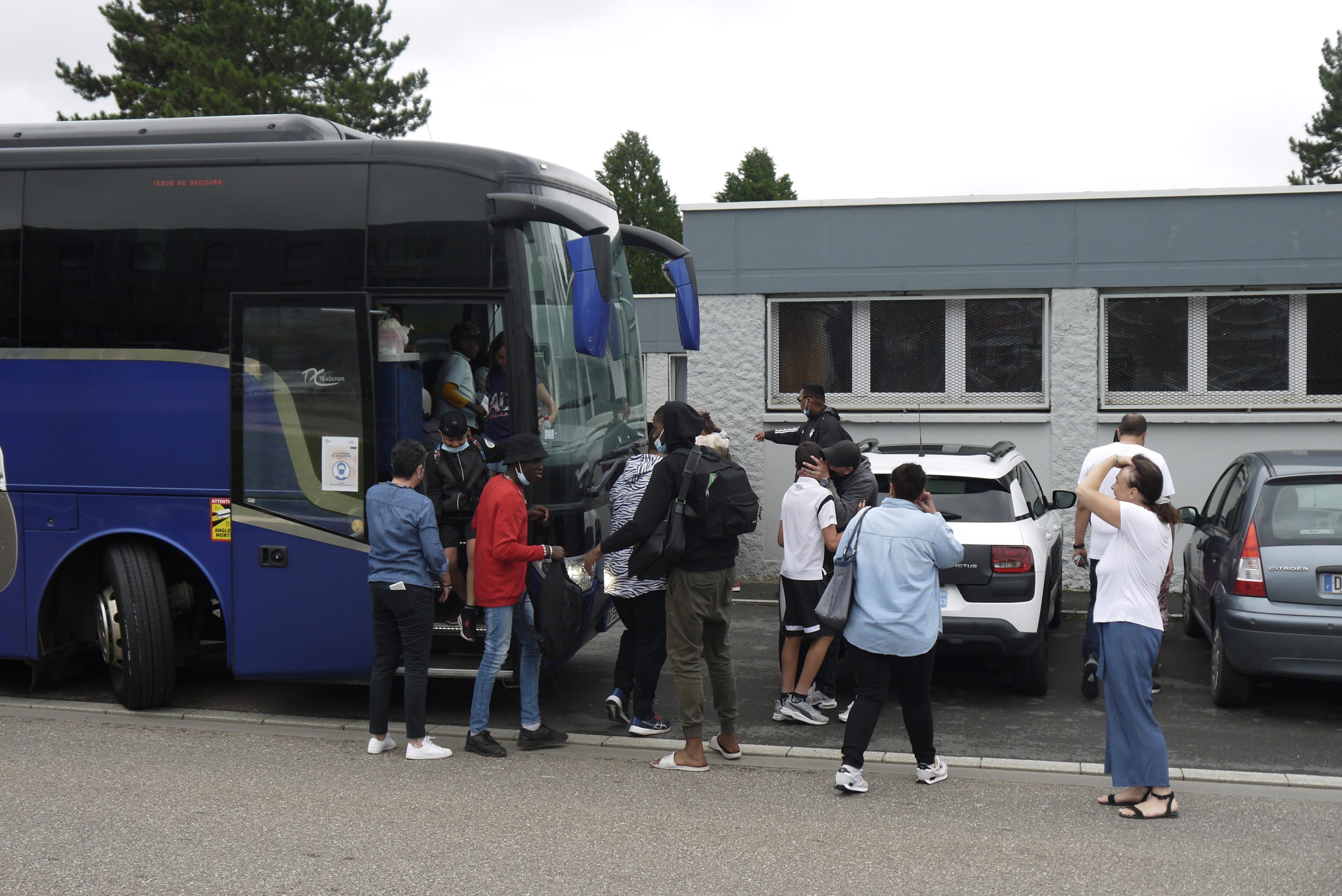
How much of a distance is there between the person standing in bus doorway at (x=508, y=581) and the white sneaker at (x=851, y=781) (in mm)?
1776

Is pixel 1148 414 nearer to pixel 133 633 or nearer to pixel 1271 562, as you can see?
pixel 1271 562

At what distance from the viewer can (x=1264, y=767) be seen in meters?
6.49

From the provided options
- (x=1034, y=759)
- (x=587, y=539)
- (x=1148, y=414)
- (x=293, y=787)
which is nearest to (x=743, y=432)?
(x=1148, y=414)

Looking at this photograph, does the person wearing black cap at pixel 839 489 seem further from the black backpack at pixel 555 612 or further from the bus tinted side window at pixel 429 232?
the bus tinted side window at pixel 429 232

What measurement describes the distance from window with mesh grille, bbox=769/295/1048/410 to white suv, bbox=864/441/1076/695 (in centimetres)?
462

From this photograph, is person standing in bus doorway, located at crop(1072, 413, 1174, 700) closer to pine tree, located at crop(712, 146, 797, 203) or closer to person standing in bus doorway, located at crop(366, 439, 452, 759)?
person standing in bus doorway, located at crop(366, 439, 452, 759)

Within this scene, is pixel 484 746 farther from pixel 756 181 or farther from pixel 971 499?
pixel 756 181

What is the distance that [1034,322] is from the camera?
42.2 ft

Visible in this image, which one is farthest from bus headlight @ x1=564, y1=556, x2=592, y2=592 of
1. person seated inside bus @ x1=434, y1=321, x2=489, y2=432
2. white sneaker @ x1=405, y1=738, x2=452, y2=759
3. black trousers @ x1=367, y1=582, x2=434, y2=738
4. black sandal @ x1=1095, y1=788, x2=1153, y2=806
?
black sandal @ x1=1095, y1=788, x2=1153, y2=806

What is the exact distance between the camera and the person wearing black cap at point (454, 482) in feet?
Answer: 22.9

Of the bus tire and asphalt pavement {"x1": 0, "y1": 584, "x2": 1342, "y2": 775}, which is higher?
the bus tire

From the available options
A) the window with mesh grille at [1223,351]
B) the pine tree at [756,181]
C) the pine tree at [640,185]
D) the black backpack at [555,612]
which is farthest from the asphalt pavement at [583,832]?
the pine tree at [756,181]

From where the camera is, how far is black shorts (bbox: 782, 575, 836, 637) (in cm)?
730

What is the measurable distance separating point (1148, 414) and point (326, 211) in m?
9.00
